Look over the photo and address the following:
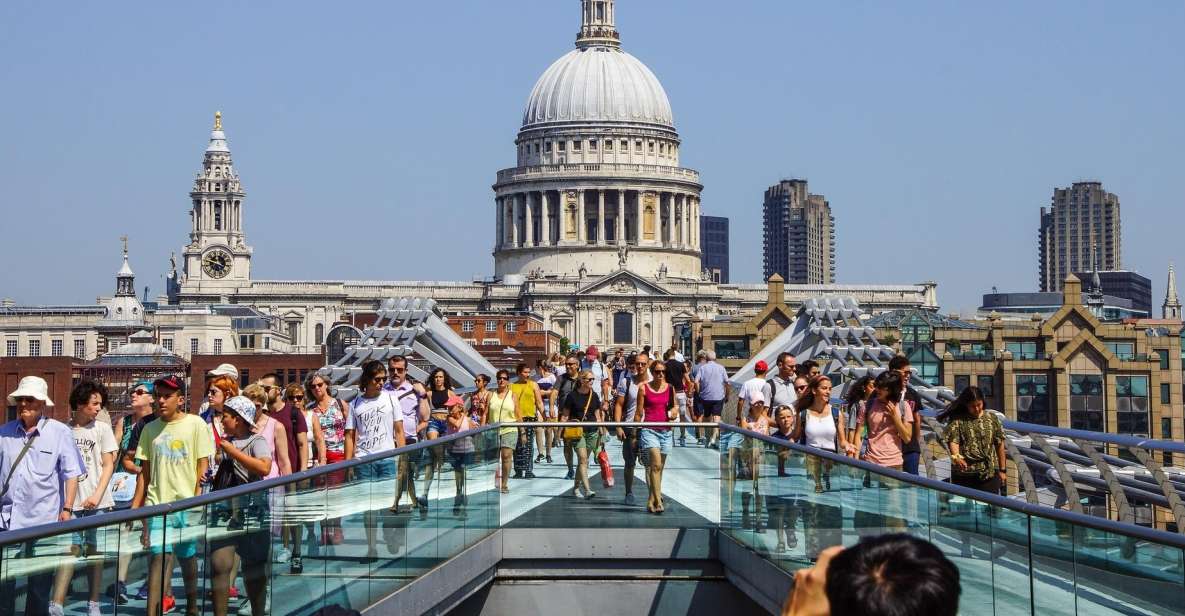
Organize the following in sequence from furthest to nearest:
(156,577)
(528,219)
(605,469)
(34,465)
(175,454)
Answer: (528,219), (605,469), (175,454), (34,465), (156,577)

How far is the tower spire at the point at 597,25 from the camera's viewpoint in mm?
175125

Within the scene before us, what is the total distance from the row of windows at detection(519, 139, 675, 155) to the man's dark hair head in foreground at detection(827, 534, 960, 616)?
163279mm

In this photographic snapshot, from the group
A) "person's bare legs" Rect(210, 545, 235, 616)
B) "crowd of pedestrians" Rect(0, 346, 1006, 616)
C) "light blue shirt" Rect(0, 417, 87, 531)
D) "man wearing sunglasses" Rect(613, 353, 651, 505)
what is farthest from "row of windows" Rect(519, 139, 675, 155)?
"person's bare legs" Rect(210, 545, 235, 616)

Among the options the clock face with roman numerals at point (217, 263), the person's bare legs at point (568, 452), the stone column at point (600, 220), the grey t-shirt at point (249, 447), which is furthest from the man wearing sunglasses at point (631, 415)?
the clock face with roman numerals at point (217, 263)

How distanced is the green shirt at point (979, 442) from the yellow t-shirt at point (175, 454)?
5.12 meters

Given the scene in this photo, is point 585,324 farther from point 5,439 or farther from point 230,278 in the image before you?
point 5,439

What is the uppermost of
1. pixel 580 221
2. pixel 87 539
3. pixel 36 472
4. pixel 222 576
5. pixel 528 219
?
pixel 528 219

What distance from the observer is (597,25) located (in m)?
176

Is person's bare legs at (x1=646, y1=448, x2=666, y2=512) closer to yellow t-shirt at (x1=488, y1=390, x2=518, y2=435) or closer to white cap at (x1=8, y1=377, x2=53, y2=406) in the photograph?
yellow t-shirt at (x1=488, y1=390, x2=518, y2=435)

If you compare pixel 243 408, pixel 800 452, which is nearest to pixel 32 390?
pixel 243 408

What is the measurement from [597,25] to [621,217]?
20509 millimetres

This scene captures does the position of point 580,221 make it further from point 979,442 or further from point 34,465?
point 34,465

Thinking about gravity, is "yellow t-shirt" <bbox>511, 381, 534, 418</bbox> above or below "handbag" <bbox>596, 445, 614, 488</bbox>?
above

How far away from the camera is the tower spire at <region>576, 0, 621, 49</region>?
575 feet
